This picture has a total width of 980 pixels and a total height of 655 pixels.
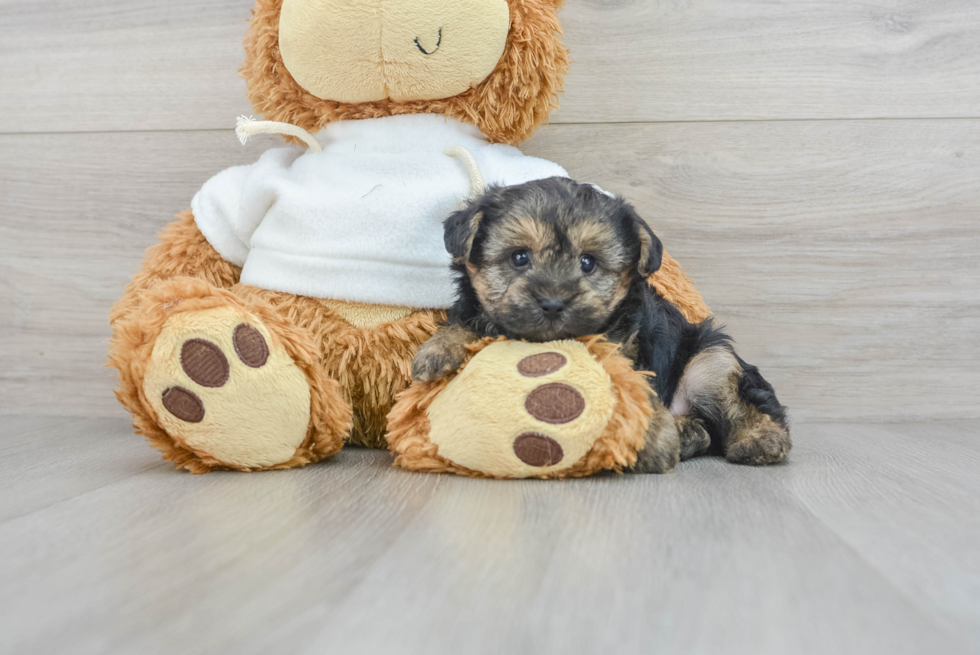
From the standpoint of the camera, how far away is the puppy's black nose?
1.64 metres

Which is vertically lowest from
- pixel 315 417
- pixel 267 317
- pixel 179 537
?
pixel 315 417

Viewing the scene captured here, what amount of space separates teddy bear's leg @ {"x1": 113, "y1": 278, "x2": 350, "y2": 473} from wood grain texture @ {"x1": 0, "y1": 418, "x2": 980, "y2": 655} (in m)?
0.08

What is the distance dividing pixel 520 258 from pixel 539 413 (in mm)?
375

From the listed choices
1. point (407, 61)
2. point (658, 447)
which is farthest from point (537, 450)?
point (407, 61)

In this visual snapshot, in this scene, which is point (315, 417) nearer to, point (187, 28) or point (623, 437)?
point (623, 437)

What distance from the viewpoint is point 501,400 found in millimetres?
1621

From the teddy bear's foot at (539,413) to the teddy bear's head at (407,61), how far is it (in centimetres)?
77

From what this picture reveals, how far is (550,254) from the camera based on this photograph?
1.72 metres

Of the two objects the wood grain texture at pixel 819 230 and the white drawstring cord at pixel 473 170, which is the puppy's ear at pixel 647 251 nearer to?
the white drawstring cord at pixel 473 170

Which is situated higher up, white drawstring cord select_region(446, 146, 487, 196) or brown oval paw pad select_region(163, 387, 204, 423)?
white drawstring cord select_region(446, 146, 487, 196)

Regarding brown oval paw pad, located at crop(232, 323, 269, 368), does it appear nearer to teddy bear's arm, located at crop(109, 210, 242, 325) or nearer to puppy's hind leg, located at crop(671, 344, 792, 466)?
teddy bear's arm, located at crop(109, 210, 242, 325)

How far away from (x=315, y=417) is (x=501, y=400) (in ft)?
1.59

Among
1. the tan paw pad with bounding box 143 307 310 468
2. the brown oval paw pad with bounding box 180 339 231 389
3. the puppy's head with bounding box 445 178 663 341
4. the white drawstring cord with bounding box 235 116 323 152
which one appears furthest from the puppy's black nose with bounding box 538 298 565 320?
the white drawstring cord with bounding box 235 116 323 152

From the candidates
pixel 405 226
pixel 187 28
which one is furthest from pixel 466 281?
pixel 187 28
